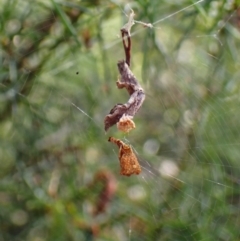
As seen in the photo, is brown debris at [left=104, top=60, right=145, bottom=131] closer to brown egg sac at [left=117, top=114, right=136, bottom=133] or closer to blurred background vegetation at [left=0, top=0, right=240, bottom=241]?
brown egg sac at [left=117, top=114, right=136, bottom=133]

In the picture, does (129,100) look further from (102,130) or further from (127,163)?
(102,130)

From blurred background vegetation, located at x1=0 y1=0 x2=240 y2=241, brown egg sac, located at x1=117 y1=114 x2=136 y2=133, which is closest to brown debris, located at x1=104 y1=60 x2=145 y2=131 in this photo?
brown egg sac, located at x1=117 y1=114 x2=136 y2=133

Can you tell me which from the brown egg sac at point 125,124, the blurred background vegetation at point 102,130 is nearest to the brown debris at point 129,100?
the brown egg sac at point 125,124

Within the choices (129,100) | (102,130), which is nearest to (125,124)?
(129,100)

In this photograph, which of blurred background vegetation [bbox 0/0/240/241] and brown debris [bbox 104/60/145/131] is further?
blurred background vegetation [bbox 0/0/240/241]

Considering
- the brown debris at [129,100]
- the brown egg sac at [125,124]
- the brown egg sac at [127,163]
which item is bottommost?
the brown egg sac at [127,163]

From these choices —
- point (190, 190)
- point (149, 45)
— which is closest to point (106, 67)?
point (149, 45)

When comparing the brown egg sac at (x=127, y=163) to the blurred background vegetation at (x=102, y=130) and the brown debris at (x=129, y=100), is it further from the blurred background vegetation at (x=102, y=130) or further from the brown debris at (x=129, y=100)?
the blurred background vegetation at (x=102, y=130)

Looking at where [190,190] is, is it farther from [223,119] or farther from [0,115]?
[0,115]
